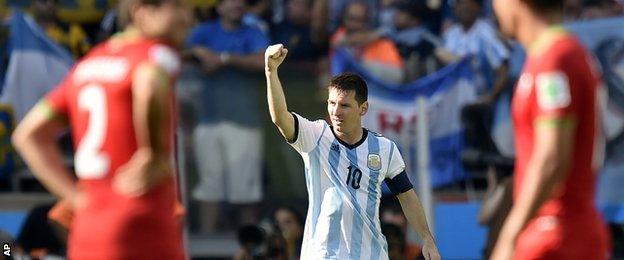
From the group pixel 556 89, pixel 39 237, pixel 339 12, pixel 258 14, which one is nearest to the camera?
pixel 556 89

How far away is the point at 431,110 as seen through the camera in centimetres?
1627

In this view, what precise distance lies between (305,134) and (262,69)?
18.8 ft

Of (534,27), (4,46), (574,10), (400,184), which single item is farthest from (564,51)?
(4,46)

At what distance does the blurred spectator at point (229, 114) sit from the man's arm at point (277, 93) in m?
5.72

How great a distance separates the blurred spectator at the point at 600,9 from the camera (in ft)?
54.2

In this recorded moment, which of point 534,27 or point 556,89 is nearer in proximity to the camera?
point 556,89

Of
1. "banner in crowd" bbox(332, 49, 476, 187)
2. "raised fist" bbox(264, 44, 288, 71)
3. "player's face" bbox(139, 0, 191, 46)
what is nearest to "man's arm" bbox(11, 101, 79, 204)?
"player's face" bbox(139, 0, 191, 46)

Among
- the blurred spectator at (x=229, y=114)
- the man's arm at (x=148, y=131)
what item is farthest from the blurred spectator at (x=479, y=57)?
the man's arm at (x=148, y=131)

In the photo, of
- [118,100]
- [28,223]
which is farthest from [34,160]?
[28,223]

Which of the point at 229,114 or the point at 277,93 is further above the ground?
the point at 277,93

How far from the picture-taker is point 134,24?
7055 mm

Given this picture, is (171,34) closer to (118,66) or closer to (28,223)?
(118,66)

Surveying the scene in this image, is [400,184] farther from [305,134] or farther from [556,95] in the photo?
[556,95]

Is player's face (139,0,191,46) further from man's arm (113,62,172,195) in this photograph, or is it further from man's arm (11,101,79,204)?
man's arm (11,101,79,204)
